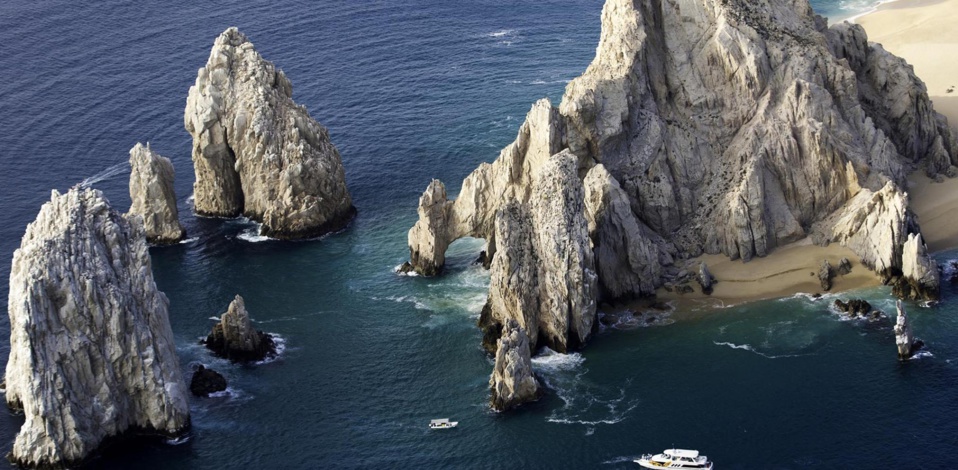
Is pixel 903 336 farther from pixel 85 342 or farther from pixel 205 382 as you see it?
pixel 85 342

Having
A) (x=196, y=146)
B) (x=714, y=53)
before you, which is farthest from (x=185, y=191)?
(x=714, y=53)

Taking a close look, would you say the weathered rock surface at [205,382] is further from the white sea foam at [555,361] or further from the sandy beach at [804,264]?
the sandy beach at [804,264]

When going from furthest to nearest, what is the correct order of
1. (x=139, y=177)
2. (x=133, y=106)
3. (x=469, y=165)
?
(x=133, y=106), (x=469, y=165), (x=139, y=177)

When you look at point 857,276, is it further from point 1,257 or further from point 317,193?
point 1,257

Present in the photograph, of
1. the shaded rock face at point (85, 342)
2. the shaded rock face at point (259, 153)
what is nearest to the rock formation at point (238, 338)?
the shaded rock face at point (85, 342)

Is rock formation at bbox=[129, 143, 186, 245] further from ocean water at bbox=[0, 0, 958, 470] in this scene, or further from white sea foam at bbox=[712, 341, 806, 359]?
white sea foam at bbox=[712, 341, 806, 359]

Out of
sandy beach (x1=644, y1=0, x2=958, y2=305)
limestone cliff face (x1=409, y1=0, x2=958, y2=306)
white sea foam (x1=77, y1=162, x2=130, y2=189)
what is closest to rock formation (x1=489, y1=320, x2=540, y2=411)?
limestone cliff face (x1=409, y1=0, x2=958, y2=306)

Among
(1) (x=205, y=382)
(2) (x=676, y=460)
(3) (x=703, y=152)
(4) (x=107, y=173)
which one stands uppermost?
(4) (x=107, y=173)

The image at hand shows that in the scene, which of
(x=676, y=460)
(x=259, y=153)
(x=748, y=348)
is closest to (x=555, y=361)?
(x=748, y=348)
